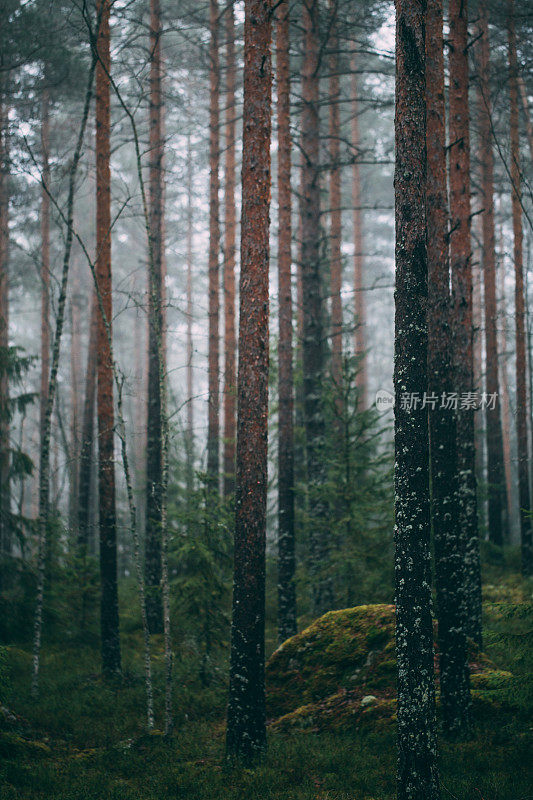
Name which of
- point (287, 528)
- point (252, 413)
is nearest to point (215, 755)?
point (252, 413)

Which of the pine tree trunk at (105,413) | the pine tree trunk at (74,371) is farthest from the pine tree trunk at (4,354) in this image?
the pine tree trunk at (105,413)

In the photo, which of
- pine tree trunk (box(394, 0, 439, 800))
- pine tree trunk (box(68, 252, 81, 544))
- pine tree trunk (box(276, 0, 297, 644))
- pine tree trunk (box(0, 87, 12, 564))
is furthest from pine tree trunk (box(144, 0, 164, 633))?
pine tree trunk (box(394, 0, 439, 800))

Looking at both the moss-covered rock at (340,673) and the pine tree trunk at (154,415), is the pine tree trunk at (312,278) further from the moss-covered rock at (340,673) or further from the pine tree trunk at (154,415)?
the pine tree trunk at (154,415)

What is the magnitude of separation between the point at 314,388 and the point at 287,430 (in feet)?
3.77

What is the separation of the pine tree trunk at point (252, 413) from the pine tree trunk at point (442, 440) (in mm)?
2129

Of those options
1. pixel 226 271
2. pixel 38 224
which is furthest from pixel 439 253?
pixel 38 224

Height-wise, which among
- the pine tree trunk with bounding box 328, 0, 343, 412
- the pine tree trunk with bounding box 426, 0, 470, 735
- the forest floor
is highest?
the pine tree trunk with bounding box 328, 0, 343, 412

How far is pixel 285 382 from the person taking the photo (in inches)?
469

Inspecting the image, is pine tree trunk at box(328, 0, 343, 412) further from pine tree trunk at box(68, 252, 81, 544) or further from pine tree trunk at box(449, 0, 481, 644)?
pine tree trunk at box(68, 252, 81, 544)

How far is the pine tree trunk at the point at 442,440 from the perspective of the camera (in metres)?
6.89

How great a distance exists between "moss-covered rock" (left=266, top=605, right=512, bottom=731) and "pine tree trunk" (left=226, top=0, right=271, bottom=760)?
5.03ft

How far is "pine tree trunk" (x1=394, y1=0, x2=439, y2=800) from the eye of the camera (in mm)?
5297

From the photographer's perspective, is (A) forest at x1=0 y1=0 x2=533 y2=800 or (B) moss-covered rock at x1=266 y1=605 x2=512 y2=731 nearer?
(A) forest at x1=0 y1=0 x2=533 y2=800

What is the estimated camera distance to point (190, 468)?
1752cm
